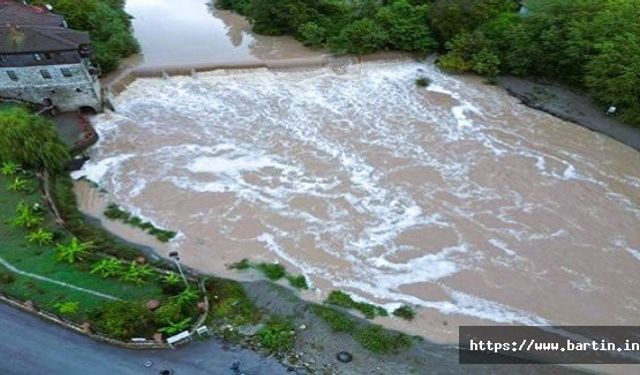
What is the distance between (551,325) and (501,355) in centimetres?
333

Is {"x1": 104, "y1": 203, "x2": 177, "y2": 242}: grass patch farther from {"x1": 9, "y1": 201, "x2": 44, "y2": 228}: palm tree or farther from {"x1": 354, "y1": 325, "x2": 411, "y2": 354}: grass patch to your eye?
{"x1": 354, "y1": 325, "x2": 411, "y2": 354}: grass patch

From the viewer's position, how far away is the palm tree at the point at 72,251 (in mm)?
24531

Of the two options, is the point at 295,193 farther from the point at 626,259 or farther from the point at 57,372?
→ the point at 626,259

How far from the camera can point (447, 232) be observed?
92.0 feet

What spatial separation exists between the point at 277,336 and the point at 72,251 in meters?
10.9

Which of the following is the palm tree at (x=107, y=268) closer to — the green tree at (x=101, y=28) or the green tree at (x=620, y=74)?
the green tree at (x=101, y=28)

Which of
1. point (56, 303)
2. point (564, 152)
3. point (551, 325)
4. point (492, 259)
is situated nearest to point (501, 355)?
point (551, 325)

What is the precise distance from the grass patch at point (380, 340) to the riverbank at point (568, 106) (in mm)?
22663

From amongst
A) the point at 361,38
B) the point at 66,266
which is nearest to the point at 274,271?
the point at 66,266

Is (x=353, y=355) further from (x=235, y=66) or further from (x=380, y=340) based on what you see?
(x=235, y=66)

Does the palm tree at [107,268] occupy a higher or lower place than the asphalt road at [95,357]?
higher

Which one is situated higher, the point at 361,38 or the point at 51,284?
the point at 361,38

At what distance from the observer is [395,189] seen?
101 ft

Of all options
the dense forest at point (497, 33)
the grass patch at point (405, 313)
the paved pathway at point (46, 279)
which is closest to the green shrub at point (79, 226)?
the paved pathway at point (46, 279)
